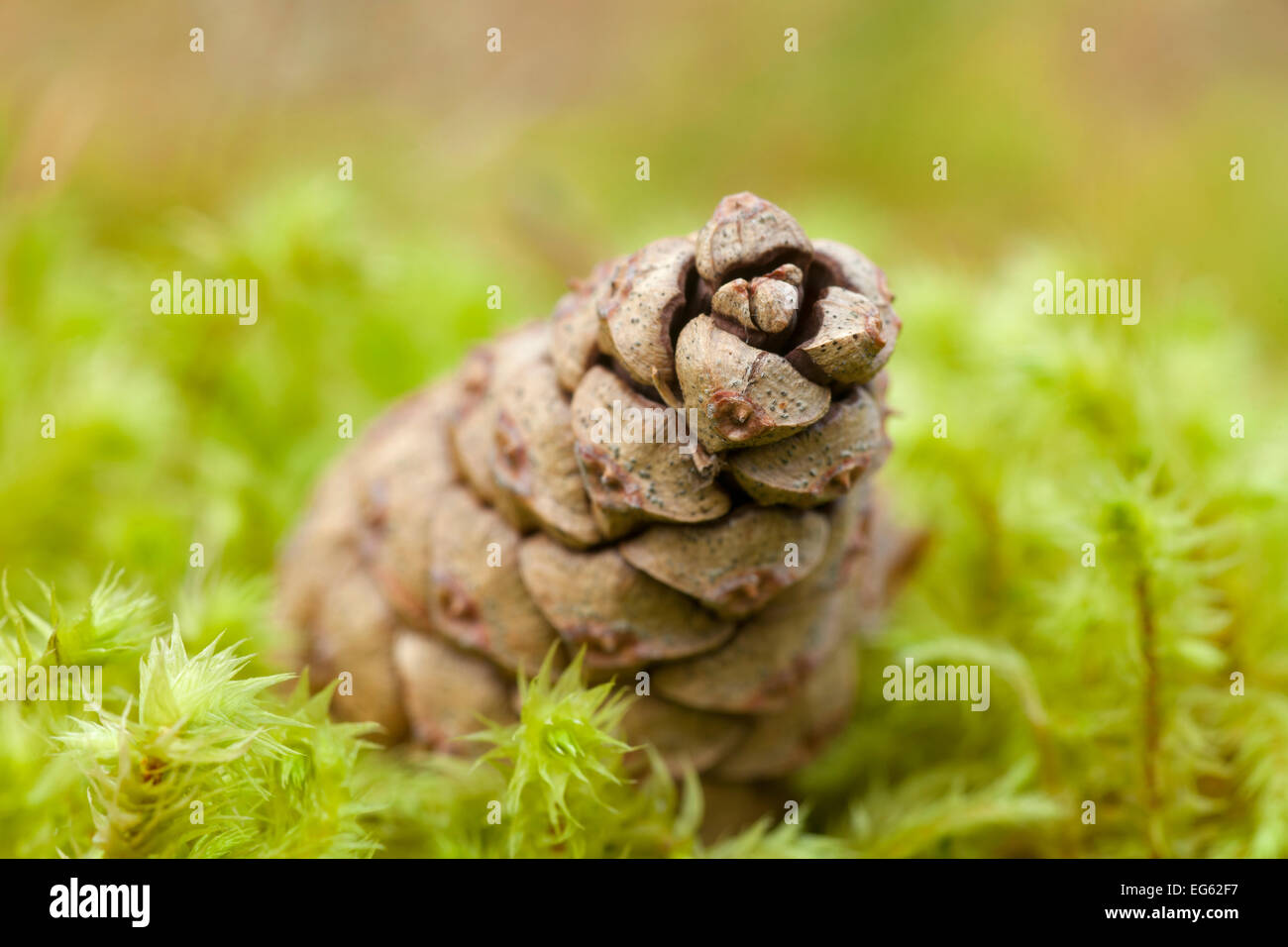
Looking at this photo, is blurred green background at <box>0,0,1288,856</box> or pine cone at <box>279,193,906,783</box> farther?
blurred green background at <box>0,0,1288,856</box>

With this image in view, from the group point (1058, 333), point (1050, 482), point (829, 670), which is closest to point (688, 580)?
point (829, 670)

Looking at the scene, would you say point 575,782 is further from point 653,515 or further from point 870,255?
point 870,255

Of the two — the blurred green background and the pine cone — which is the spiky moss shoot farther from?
the blurred green background

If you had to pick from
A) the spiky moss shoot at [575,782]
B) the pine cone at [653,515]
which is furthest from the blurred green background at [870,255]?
the spiky moss shoot at [575,782]

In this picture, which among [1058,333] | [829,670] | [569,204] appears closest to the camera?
[829,670]

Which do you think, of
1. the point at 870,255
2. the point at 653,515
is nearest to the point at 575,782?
the point at 653,515

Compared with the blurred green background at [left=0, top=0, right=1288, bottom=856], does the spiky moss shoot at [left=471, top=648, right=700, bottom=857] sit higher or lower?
lower

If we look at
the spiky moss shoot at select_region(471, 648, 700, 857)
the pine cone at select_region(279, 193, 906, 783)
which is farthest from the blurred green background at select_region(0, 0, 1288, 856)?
the spiky moss shoot at select_region(471, 648, 700, 857)
